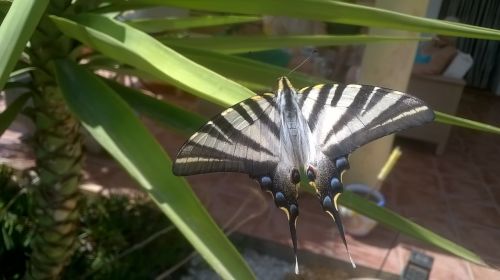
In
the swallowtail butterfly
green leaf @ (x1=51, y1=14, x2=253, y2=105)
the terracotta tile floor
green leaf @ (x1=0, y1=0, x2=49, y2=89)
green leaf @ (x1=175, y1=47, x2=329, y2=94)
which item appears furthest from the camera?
the terracotta tile floor

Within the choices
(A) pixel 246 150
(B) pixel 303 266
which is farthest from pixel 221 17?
(B) pixel 303 266

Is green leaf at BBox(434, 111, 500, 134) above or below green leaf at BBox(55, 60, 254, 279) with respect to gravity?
above

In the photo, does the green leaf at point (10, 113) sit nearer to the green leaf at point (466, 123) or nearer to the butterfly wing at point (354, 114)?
the butterfly wing at point (354, 114)

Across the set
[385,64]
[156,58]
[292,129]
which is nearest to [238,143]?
[292,129]

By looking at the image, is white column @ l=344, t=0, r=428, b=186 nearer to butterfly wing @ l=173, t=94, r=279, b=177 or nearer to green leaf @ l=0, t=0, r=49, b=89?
butterfly wing @ l=173, t=94, r=279, b=177

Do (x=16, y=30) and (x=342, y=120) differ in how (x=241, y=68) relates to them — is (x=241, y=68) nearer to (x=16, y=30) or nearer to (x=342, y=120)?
(x=342, y=120)

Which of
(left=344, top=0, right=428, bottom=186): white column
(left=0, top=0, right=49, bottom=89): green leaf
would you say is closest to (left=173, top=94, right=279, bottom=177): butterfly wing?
(left=0, top=0, right=49, bottom=89): green leaf
